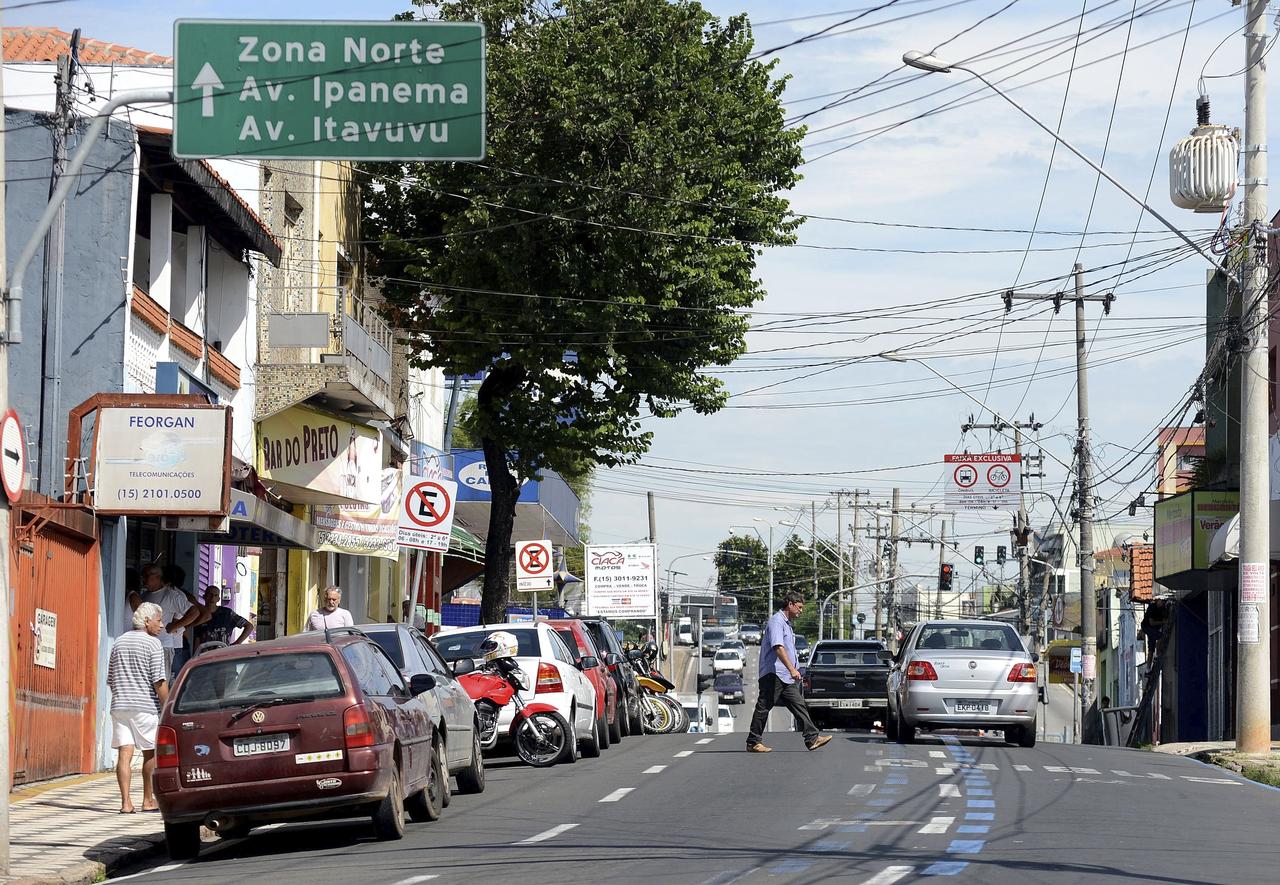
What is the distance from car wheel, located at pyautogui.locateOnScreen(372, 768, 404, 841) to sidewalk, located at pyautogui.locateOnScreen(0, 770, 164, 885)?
182 centimetres

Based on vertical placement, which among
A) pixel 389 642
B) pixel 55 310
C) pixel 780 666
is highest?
pixel 55 310

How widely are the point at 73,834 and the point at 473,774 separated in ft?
14.5

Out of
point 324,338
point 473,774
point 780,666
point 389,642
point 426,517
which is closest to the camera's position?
point 389,642

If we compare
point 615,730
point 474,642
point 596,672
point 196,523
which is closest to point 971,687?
point 596,672

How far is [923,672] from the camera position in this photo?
24500 mm

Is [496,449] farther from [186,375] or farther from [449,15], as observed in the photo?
[186,375]

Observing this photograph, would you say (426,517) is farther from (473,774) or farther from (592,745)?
(473,774)

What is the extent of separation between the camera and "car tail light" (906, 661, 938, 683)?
24.5m

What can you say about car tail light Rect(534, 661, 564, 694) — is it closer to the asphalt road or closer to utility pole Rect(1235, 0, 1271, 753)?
the asphalt road

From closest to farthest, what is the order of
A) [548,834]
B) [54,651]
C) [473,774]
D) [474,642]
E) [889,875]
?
[889,875], [548,834], [473,774], [54,651], [474,642]

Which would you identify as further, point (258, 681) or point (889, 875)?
point (258, 681)

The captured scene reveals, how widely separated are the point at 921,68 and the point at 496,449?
14194mm

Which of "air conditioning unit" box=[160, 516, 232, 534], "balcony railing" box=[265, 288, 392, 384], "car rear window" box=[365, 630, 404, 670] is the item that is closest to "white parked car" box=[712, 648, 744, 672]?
"balcony railing" box=[265, 288, 392, 384]

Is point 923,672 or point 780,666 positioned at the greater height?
point 780,666
